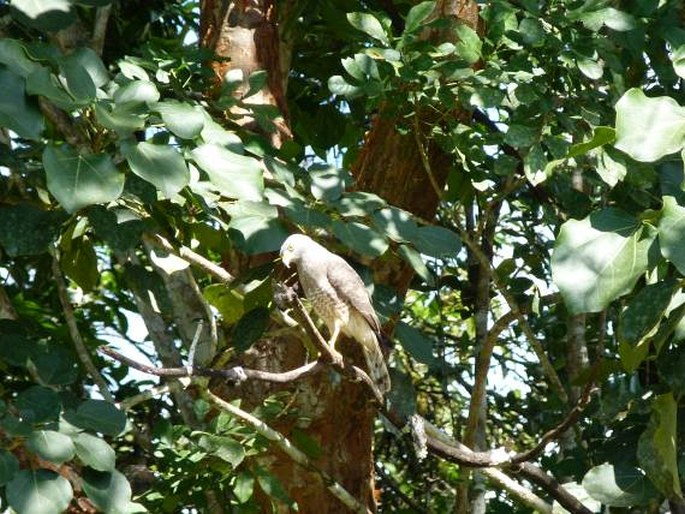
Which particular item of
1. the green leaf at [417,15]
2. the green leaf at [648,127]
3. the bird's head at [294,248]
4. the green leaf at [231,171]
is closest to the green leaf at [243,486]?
the bird's head at [294,248]

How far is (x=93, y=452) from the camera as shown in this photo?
7.93ft

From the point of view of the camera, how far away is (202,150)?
8.01ft

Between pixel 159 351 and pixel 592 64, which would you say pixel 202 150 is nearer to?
pixel 592 64

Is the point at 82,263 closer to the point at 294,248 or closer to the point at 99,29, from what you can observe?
the point at 294,248

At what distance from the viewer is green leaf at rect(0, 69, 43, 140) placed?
2135 millimetres

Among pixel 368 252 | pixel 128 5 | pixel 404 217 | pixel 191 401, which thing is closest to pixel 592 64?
pixel 404 217

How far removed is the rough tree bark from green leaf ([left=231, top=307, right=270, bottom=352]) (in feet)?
1.74

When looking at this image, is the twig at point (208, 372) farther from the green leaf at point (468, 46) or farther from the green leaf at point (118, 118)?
the green leaf at point (468, 46)

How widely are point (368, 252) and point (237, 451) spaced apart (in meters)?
0.75

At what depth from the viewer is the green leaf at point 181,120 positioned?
2.35 metres

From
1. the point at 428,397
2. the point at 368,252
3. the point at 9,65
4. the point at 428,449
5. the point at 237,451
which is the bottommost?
the point at 428,397

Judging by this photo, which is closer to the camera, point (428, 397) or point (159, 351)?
point (159, 351)

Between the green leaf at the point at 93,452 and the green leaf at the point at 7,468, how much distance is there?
12 centimetres

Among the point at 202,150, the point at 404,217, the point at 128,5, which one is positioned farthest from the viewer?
the point at 128,5
